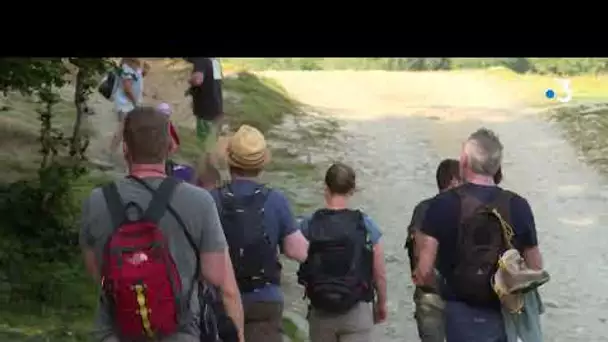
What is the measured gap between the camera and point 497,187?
9.97 feet

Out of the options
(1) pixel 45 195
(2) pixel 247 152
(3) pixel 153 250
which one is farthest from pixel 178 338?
(1) pixel 45 195

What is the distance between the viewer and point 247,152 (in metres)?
3.02

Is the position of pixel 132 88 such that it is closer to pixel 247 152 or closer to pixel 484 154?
pixel 247 152

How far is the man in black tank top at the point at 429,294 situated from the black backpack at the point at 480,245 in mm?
133

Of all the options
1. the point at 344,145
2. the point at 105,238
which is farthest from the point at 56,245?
the point at 105,238

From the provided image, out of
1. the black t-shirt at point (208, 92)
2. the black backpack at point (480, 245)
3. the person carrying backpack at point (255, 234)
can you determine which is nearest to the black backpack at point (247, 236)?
the person carrying backpack at point (255, 234)

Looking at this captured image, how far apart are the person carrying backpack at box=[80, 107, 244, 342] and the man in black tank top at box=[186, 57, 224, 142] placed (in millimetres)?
1066

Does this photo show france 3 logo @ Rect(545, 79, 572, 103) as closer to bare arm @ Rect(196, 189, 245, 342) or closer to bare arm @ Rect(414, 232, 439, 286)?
bare arm @ Rect(414, 232, 439, 286)

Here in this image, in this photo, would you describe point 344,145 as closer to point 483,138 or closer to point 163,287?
point 483,138

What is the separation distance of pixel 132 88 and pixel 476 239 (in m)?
1.46

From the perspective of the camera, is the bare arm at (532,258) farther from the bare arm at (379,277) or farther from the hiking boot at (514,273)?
the bare arm at (379,277)

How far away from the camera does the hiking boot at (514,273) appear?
2.93m
